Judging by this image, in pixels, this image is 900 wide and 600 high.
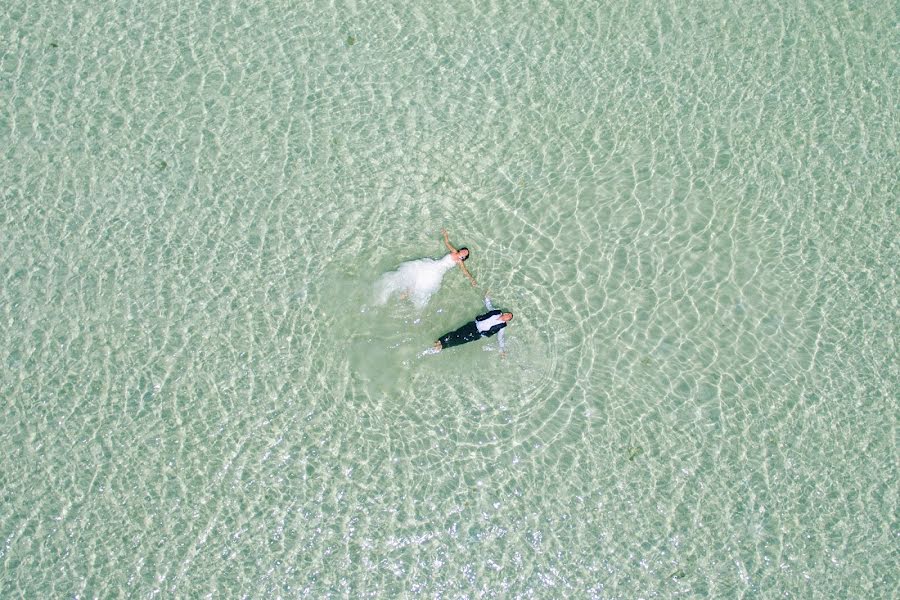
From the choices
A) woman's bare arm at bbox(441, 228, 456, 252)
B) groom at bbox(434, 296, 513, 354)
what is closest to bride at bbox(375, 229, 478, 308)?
woman's bare arm at bbox(441, 228, 456, 252)

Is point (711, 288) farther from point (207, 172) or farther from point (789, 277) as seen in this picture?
point (207, 172)

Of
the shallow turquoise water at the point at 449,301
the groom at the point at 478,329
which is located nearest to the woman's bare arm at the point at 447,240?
the shallow turquoise water at the point at 449,301

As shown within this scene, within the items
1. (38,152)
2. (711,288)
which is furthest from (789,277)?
(38,152)

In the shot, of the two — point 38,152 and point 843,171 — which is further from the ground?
point 38,152

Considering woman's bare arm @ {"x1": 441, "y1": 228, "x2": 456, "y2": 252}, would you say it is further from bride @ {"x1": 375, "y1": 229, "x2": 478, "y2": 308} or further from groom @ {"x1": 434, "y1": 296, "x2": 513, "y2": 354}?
groom @ {"x1": 434, "y1": 296, "x2": 513, "y2": 354}

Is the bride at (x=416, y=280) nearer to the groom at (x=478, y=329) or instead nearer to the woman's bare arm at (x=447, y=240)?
the woman's bare arm at (x=447, y=240)
